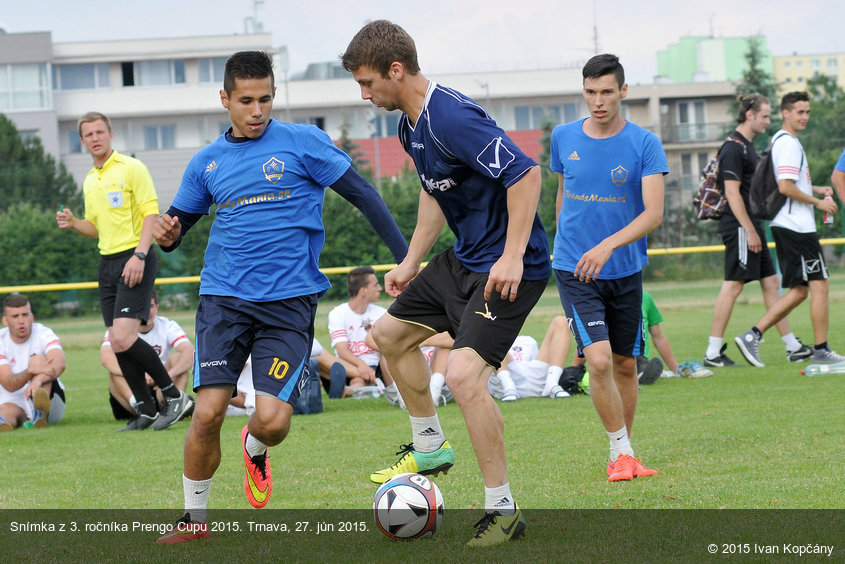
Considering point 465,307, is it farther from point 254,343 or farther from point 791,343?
point 791,343

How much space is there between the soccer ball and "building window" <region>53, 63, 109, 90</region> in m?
57.7

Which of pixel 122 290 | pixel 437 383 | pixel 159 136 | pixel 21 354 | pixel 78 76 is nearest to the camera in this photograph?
pixel 122 290

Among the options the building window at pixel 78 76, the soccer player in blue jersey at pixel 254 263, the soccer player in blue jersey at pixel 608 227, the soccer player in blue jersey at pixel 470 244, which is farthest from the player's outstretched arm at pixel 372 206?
the building window at pixel 78 76

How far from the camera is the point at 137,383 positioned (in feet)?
28.2

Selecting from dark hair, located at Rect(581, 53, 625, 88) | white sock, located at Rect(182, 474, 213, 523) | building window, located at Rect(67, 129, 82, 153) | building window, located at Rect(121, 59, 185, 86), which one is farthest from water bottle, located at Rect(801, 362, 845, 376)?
building window, located at Rect(121, 59, 185, 86)

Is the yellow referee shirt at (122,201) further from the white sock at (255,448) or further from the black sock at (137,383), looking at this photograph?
the white sock at (255,448)

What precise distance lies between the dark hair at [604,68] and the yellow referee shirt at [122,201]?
413cm

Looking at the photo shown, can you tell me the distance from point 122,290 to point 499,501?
4872mm

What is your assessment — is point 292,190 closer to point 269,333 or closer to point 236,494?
→ point 269,333

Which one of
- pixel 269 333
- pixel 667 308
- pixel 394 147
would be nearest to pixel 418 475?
pixel 269 333

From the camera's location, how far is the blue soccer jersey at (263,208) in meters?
4.86

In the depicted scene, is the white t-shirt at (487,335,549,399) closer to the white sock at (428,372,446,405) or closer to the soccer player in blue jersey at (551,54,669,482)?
the white sock at (428,372,446,405)

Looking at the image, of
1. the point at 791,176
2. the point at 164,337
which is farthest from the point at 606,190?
the point at 164,337

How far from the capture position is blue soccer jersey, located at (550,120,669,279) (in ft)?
19.0
